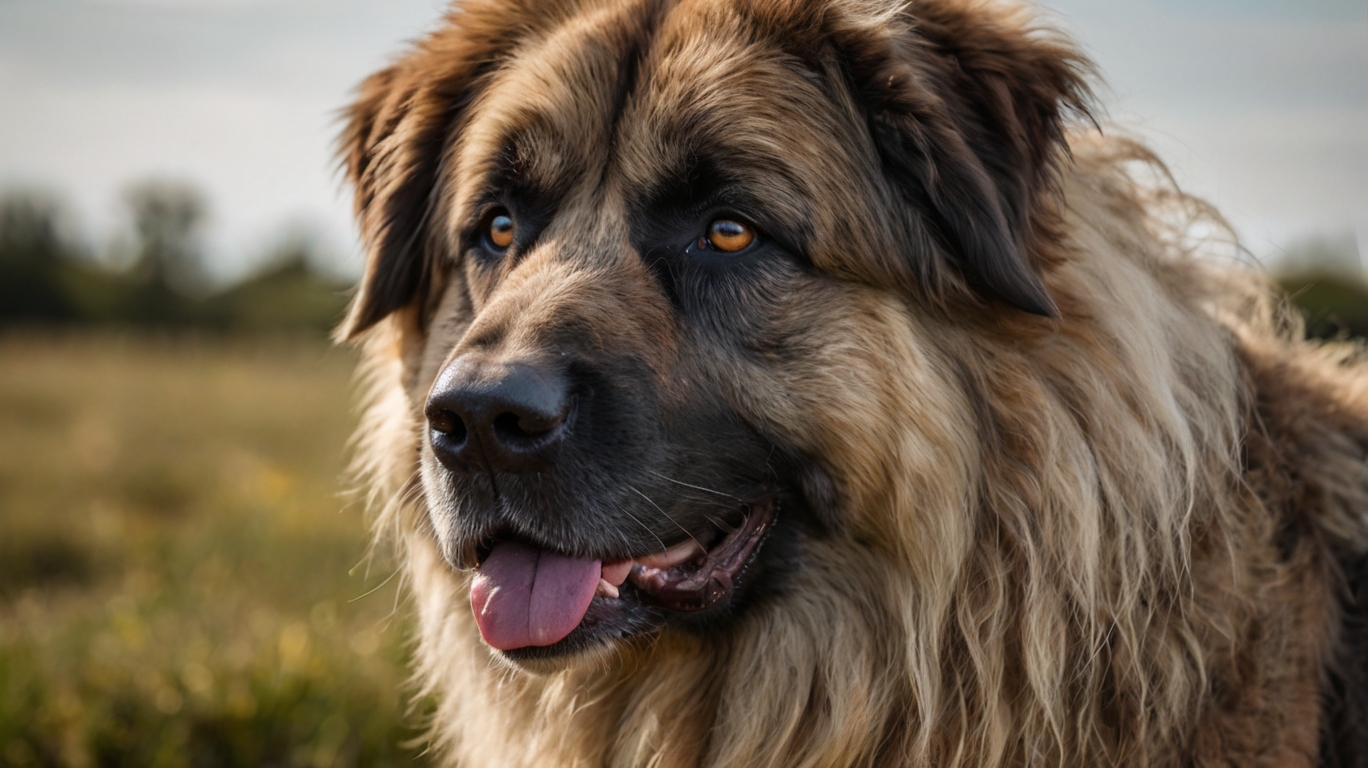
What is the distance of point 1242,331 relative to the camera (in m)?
3.02

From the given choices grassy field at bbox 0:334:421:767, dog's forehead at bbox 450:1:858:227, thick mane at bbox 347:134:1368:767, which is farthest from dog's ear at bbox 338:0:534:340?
thick mane at bbox 347:134:1368:767

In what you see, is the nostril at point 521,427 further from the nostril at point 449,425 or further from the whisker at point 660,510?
the whisker at point 660,510

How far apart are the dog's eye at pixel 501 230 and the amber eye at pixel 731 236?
65 cm

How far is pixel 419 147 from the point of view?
331cm

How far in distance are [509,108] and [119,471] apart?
7245 mm

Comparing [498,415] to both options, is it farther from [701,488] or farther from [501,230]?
[501,230]

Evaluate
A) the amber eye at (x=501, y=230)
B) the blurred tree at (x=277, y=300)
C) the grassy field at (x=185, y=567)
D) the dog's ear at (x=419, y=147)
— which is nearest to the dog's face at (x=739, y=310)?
the amber eye at (x=501, y=230)

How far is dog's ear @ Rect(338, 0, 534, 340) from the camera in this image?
3240 mm

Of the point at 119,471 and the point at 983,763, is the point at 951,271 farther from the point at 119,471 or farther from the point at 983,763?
the point at 119,471

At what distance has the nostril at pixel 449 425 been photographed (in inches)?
91.7

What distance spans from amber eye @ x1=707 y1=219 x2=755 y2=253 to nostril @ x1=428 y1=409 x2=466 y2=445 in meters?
0.77

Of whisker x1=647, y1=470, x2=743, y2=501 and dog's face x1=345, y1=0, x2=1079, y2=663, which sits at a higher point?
dog's face x1=345, y1=0, x2=1079, y2=663

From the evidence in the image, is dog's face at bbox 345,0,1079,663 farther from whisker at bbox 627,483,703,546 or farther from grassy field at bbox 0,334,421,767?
grassy field at bbox 0,334,421,767

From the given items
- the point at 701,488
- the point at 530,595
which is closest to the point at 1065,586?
the point at 701,488
